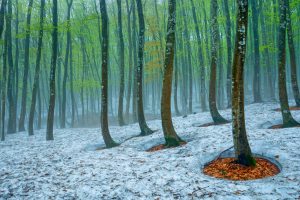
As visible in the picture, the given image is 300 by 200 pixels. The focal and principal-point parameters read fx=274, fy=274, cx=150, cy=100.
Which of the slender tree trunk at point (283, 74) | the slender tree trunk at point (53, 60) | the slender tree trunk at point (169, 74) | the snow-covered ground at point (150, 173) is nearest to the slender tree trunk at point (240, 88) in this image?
the snow-covered ground at point (150, 173)

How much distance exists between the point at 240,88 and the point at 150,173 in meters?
3.93

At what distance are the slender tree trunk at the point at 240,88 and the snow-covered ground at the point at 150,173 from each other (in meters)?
1.17

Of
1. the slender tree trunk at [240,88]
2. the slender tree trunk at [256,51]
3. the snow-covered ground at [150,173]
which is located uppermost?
the slender tree trunk at [256,51]

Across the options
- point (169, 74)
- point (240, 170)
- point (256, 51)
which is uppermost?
point (256, 51)

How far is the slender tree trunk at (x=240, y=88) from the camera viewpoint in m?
8.16

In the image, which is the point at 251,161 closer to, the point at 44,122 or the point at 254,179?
the point at 254,179

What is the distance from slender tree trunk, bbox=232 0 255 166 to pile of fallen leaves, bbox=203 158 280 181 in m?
0.24

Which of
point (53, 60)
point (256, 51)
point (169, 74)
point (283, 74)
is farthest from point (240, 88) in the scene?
point (256, 51)

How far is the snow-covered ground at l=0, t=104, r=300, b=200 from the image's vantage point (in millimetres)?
7129

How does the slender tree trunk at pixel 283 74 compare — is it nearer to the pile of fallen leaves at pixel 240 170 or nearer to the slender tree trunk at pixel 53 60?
the pile of fallen leaves at pixel 240 170

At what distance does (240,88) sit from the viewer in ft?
27.5

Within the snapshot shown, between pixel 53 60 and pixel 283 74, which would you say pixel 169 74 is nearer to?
pixel 283 74

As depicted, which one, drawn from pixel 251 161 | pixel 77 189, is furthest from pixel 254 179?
pixel 77 189

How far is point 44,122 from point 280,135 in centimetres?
3835
